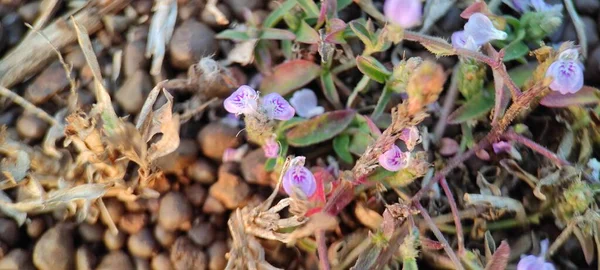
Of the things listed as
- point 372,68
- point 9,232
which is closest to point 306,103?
point 372,68

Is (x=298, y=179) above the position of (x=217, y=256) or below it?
above

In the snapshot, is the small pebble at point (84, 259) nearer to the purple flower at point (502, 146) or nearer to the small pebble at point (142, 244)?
the small pebble at point (142, 244)

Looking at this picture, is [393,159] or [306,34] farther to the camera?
[306,34]

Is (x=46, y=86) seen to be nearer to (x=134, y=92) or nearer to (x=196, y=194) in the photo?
(x=134, y=92)

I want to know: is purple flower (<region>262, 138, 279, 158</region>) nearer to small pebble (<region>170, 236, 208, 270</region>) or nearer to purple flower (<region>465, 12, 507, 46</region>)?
small pebble (<region>170, 236, 208, 270</region>)

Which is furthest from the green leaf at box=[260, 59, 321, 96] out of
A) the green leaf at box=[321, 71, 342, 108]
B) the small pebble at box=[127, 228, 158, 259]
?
the small pebble at box=[127, 228, 158, 259]

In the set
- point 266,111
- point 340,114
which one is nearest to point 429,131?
point 340,114
